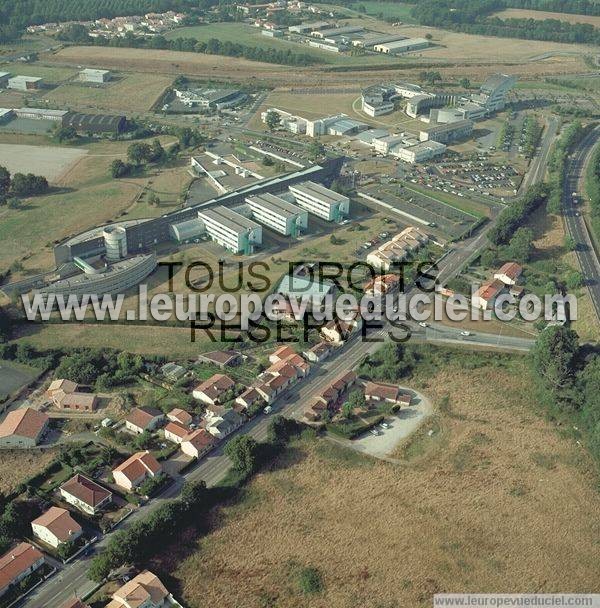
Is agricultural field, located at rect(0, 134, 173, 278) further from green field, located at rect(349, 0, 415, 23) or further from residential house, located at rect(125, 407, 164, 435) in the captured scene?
green field, located at rect(349, 0, 415, 23)

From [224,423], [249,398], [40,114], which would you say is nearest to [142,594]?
[224,423]

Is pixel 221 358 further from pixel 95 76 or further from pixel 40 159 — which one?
pixel 95 76

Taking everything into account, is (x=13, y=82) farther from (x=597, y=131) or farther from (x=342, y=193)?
(x=597, y=131)

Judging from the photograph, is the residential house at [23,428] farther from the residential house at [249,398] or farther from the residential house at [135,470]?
the residential house at [249,398]

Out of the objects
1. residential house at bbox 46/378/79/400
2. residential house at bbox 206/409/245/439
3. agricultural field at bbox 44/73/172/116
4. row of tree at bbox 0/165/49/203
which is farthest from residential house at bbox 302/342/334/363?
agricultural field at bbox 44/73/172/116

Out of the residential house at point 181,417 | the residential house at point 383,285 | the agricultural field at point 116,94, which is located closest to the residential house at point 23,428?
the residential house at point 181,417

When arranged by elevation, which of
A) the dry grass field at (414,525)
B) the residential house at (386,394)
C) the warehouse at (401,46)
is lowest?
the dry grass field at (414,525)
